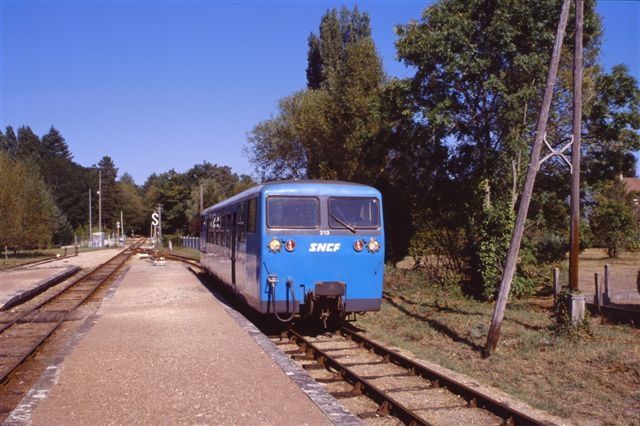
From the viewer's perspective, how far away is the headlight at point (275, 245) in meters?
11.1

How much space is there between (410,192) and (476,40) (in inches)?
204

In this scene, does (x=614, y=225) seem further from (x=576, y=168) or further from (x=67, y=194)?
(x=67, y=194)

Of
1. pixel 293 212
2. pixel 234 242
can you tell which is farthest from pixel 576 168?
pixel 234 242

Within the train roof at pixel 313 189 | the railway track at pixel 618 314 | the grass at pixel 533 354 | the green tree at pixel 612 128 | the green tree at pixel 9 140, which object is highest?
the green tree at pixel 9 140

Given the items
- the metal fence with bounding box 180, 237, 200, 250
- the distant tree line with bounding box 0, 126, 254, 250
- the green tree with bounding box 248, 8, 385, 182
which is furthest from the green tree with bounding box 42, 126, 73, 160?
the green tree with bounding box 248, 8, 385, 182

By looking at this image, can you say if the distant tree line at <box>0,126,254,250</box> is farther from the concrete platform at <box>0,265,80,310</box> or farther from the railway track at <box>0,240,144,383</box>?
the railway track at <box>0,240,144,383</box>

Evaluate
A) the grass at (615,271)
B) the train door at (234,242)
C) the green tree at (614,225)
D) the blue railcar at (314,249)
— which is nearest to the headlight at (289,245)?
the blue railcar at (314,249)

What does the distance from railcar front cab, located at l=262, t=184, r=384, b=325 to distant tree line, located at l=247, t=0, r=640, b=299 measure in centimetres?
599

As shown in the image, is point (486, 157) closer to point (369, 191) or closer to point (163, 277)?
point (369, 191)

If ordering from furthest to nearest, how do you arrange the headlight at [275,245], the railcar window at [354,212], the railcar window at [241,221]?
the railcar window at [241,221], the railcar window at [354,212], the headlight at [275,245]

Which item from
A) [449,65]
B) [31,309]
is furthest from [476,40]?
[31,309]

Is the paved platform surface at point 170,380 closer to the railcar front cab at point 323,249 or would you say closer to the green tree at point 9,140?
the railcar front cab at point 323,249

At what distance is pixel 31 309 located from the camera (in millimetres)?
16797

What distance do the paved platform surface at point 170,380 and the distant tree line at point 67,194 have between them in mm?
32895
